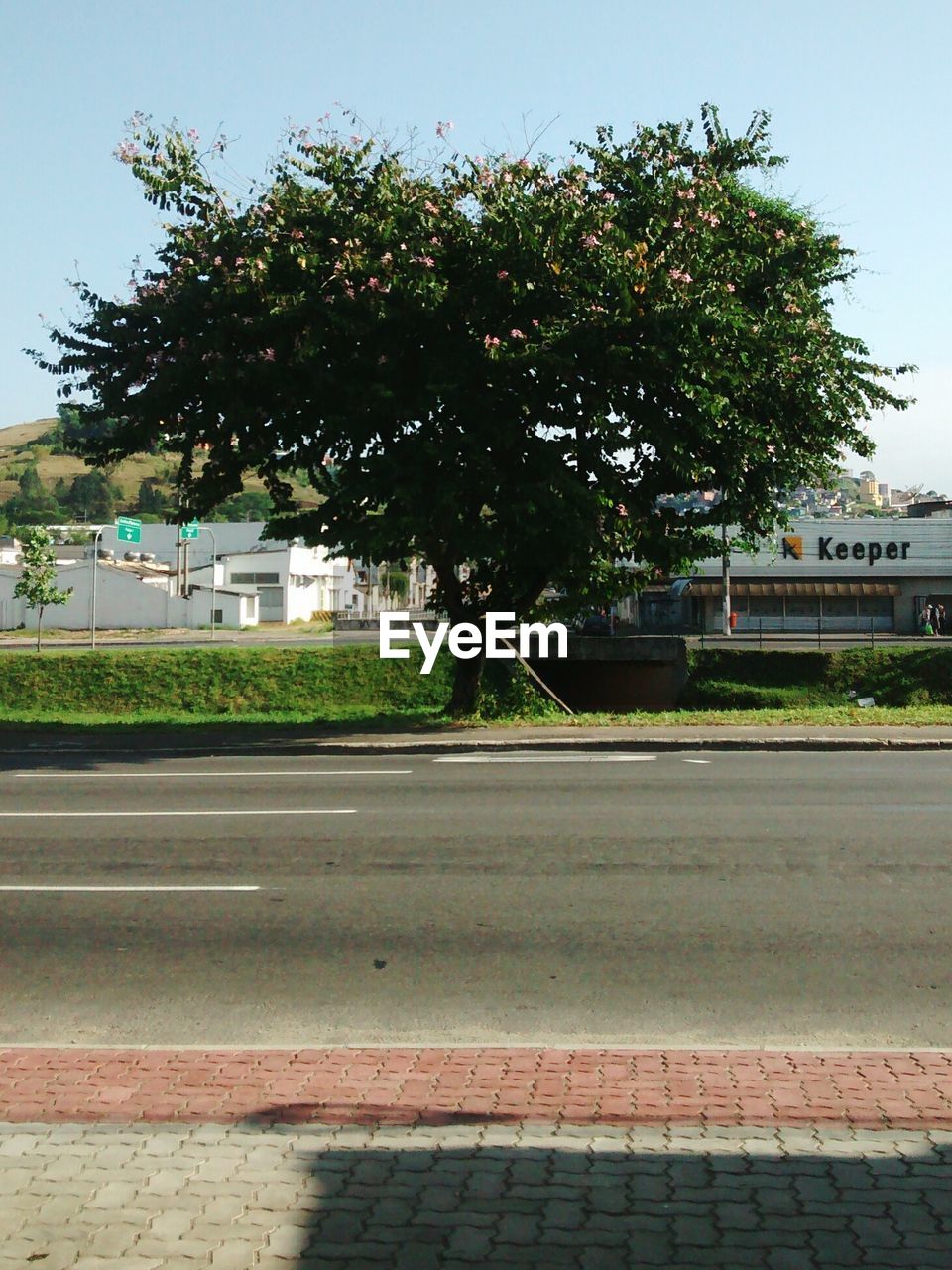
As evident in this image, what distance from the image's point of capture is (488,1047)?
233 inches

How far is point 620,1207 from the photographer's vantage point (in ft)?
13.7

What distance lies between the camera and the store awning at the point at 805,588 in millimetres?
67188

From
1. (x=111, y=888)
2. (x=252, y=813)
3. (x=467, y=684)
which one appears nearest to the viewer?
(x=111, y=888)

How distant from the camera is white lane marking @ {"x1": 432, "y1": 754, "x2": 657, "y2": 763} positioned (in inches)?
687

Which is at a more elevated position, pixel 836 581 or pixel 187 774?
pixel 836 581

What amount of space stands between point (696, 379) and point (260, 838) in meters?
11.1

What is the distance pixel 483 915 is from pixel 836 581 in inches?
2458

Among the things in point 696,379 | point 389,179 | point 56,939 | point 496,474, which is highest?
point 389,179

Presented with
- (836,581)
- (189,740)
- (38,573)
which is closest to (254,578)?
→ (38,573)

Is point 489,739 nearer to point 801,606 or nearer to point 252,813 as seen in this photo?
point 252,813

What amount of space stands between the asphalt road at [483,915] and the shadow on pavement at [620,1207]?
5.83 ft

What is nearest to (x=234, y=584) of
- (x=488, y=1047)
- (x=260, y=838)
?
(x=260, y=838)

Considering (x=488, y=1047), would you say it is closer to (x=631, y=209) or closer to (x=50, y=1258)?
(x=50, y=1258)

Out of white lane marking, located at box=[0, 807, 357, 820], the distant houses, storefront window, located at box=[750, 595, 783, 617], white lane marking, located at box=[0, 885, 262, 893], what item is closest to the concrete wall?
white lane marking, located at box=[0, 807, 357, 820]
